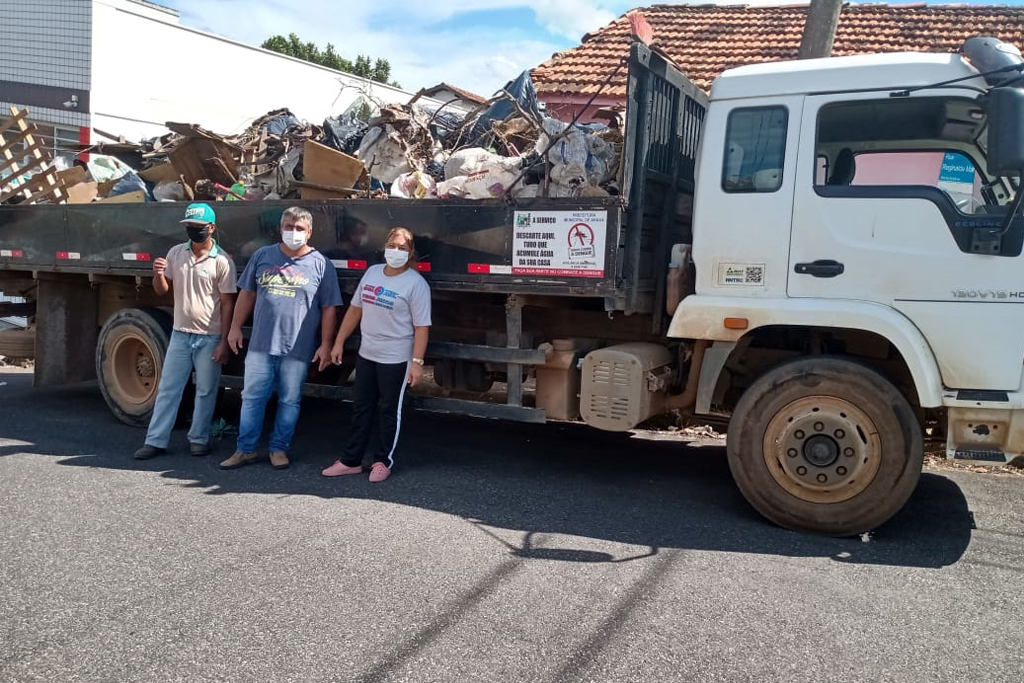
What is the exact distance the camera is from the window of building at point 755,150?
458 cm

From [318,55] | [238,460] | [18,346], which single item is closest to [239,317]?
[238,460]

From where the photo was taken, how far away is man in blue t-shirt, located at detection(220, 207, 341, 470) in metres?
5.64

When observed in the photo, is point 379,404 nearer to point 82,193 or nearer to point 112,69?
point 82,193

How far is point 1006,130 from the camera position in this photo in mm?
3883

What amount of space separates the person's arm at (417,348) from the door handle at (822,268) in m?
2.34

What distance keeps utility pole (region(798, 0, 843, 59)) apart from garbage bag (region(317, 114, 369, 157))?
450 centimetres

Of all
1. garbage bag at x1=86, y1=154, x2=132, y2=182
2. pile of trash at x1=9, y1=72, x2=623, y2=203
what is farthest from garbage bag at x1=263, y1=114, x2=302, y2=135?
garbage bag at x1=86, y1=154, x2=132, y2=182

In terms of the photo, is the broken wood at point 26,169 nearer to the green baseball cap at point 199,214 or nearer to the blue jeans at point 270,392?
the green baseball cap at point 199,214

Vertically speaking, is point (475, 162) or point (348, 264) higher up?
point (475, 162)

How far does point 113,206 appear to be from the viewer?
6.73 meters

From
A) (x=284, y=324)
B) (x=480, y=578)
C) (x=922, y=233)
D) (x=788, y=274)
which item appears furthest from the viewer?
(x=284, y=324)

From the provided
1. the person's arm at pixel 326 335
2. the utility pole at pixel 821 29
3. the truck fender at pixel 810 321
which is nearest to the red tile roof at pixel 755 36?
the utility pole at pixel 821 29

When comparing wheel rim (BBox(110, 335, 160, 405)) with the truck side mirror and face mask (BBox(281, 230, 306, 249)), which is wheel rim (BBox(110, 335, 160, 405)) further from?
the truck side mirror

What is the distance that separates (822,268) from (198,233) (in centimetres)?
Result: 417
